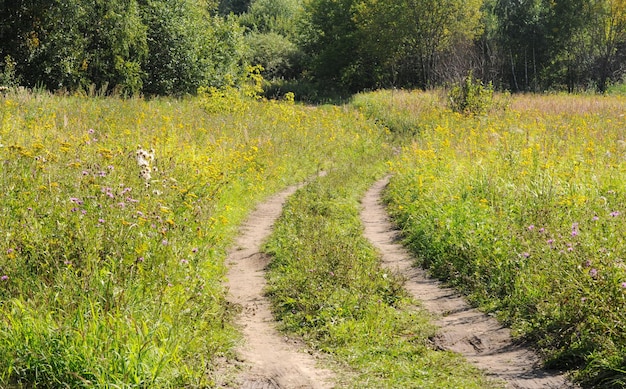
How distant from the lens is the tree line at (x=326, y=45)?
21.6 m

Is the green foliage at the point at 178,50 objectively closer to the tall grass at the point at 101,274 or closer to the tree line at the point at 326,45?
the tree line at the point at 326,45

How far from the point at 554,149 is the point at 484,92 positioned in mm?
9150

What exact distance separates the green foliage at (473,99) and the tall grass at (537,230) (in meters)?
5.41

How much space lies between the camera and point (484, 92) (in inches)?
814

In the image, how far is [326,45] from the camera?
158 feet

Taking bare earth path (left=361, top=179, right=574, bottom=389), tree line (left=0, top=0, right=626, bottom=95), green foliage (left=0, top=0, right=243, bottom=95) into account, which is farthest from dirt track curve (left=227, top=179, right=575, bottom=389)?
tree line (left=0, top=0, right=626, bottom=95)

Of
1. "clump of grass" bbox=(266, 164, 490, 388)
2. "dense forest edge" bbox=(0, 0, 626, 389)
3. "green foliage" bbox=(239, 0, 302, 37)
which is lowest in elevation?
"clump of grass" bbox=(266, 164, 490, 388)

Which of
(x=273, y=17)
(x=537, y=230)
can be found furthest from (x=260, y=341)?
(x=273, y=17)

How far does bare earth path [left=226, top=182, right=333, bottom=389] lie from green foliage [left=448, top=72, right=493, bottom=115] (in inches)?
507

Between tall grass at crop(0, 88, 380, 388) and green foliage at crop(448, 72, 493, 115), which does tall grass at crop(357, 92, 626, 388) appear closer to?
tall grass at crop(0, 88, 380, 388)

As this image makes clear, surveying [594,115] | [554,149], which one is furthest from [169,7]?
[554,149]

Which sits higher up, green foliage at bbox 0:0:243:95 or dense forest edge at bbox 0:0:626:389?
green foliage at bbox 0:0:243:95

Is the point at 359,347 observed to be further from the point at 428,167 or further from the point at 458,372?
the point at 428,167

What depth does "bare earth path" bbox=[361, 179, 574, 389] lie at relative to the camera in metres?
5.05
